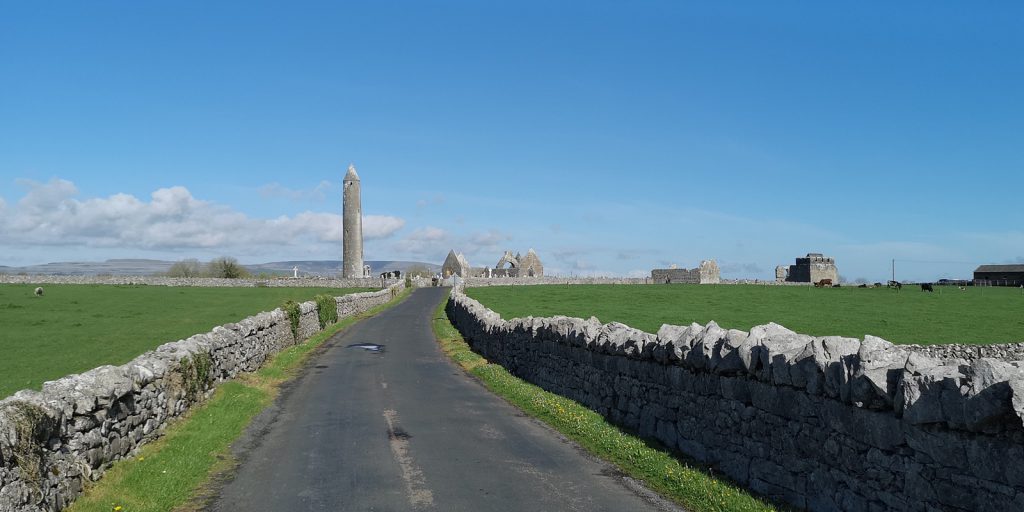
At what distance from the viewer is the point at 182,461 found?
11.3 metres

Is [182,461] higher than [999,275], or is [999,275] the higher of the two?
[999,275]

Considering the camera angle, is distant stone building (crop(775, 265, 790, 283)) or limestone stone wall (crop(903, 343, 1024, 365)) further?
distant stone building (crop(775, 265, 790, 283))

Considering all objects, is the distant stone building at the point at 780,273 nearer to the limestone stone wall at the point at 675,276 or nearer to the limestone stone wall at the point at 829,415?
the limestone stone wall at the point at 675,276

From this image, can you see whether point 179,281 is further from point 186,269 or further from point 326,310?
point 326,310

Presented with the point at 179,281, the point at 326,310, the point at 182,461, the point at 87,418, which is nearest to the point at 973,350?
the point at 182,461

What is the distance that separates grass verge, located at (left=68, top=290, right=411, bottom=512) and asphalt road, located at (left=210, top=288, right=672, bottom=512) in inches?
17.7

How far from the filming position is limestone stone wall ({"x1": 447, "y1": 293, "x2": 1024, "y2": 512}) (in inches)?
239

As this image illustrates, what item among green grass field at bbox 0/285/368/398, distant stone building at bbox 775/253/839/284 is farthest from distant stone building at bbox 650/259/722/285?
green grass field at bbox 0/285/368/398

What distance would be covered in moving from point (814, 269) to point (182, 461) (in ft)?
359

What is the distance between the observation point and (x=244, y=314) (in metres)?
44.3

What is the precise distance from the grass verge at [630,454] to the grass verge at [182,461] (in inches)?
232

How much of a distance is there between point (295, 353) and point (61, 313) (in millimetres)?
23004

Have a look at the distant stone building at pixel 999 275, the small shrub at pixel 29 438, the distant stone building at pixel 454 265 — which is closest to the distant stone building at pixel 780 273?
the distant stone building at pixel 999 275

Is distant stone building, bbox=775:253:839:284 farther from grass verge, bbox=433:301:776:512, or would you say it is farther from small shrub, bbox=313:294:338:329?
grass verge, bbox=433:301:776:512
